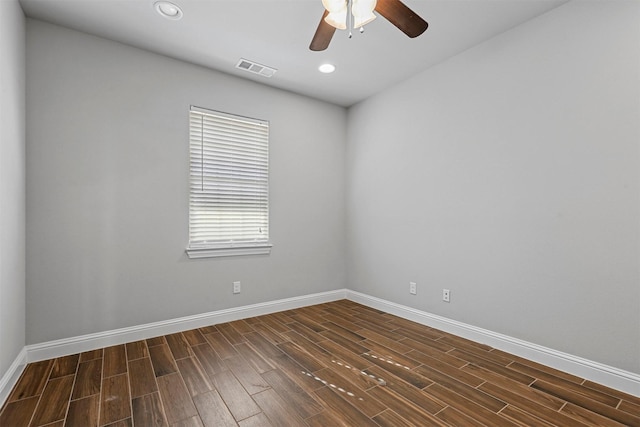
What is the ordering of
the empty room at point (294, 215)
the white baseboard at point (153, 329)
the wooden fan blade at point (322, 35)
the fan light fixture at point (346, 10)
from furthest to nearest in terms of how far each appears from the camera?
the white baseboard at point (153, 329) → the empty room at point (294, 215) → the wooden fan blade at point (322, 35) → the fan light fixture at point (346, 10)

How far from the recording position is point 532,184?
245cm

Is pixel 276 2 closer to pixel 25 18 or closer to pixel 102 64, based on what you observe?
pixel 102 64

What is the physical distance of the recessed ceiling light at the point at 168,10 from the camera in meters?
2.29

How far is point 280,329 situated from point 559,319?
2.35 m

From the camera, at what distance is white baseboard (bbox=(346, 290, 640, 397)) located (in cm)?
200

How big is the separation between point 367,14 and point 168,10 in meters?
1.63

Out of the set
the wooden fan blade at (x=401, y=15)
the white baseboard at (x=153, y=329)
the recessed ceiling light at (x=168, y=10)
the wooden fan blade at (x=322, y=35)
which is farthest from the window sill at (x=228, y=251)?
the wooden fan blade at (x=401, y=15)

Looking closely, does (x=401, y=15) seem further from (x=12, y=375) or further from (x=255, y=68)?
(x=12, y=375)

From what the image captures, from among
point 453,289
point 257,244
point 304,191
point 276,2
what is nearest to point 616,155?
point 453,289

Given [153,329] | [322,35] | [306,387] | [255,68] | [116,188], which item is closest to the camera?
[322,35]

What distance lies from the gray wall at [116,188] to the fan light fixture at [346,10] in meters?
1.95

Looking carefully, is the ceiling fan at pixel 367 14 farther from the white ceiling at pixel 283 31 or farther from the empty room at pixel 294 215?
the white ceiling at pixel 283 31

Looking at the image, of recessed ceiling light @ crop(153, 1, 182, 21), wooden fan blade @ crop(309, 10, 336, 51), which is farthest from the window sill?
wooden fan blade @ crop(309, 10, 336, 51)

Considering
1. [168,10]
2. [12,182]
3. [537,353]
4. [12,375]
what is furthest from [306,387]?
[168,10]
